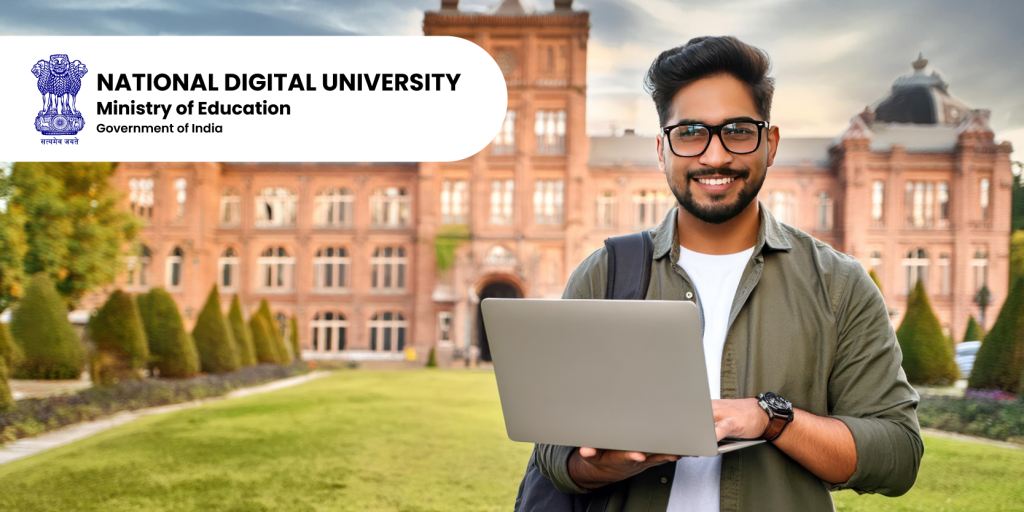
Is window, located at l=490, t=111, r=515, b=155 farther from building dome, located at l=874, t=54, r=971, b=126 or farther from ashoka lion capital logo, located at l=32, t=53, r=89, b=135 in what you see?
ashoka lion capital logo, located at l=32, t=53, r=89, b=135

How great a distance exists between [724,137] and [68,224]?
573 inches

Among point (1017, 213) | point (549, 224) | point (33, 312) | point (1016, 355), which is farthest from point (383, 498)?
point (549, 224)

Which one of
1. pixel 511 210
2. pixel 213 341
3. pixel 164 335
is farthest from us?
pixel 511 210

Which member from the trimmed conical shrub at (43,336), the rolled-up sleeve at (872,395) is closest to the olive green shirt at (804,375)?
the rolled-up sleeve at (872,395)

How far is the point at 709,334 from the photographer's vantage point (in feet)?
4.98

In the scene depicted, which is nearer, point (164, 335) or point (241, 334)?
point (164, 335)

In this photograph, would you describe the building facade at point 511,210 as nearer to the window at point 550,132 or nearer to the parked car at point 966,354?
the window at point 550,132

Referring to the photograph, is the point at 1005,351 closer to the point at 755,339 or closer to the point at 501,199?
the point at 755,339

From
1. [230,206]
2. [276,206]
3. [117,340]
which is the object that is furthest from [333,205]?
[117,340]

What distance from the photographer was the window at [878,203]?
2111 centimetres

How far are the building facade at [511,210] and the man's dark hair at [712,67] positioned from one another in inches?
769

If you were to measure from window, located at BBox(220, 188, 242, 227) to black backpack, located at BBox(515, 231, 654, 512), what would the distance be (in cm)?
2448

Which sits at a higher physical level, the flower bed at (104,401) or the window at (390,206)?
the window at (390,206)

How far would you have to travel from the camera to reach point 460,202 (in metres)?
22.9
